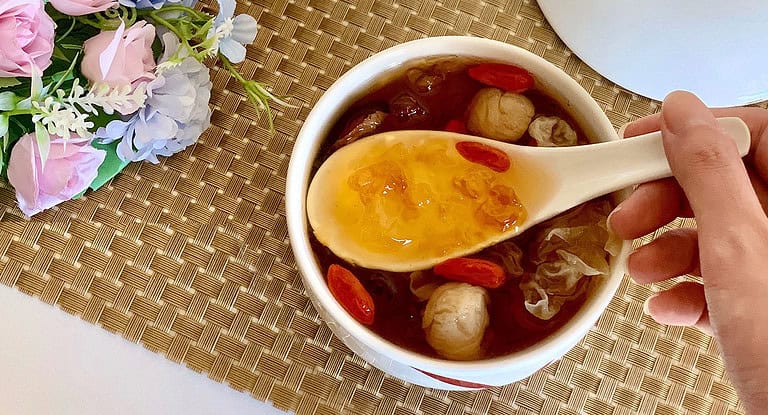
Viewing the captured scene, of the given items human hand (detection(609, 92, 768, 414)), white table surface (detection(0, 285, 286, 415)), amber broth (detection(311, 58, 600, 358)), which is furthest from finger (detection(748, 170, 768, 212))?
white table surface (detection(0, 285, 286, 415))

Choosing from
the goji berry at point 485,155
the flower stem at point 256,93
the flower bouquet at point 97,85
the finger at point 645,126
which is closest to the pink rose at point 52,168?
the flower bouquet at point 97,85

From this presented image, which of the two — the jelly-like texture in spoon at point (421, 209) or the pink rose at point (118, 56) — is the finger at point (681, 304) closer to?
the jelly-like texture in spoon at point (421, 209)

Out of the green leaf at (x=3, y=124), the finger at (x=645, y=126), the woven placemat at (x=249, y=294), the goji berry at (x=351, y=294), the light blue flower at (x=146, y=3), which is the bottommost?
the woven placemat at (x=249, y=294)

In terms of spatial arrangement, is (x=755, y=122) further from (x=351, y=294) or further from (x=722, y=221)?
(x=351, y=294)

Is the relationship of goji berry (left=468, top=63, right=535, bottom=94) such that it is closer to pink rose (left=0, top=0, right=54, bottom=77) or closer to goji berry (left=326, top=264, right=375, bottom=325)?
goji berry (left=326, top=264, right=375, bottom=325)

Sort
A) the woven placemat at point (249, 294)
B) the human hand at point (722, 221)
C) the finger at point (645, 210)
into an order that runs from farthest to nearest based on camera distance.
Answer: the woven placemat at point (249, 294), the finger at point (645, 210), the human hand at point (722, 221)

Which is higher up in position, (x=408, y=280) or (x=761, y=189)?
(x=761, y=189)

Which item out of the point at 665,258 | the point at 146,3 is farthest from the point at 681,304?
the point at 146,3
